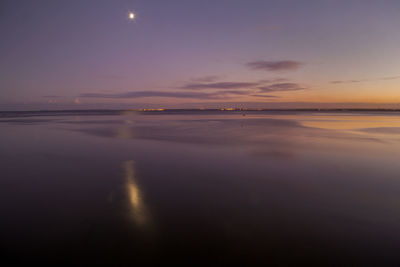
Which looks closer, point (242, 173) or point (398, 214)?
point (398, 214)

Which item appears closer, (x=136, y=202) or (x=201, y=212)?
(x=201, y=212)

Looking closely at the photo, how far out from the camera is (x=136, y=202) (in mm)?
5641

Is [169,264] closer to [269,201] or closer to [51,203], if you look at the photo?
[269,201]

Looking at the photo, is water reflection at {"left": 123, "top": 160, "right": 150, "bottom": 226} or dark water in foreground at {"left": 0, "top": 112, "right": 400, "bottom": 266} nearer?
dark water in foreground at {"left": 0, "top": 112, "right": 400, "bottom": 266}

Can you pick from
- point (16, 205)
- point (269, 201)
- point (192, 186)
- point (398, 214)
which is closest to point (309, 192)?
point (269, 201)

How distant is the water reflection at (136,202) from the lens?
15.7ft

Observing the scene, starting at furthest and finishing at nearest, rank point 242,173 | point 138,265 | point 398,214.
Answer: point 242,173, point 398,214, point 138,265

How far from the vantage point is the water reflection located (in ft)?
15.7

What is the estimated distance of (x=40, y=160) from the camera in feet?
33.5

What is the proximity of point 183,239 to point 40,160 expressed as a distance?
364 inches

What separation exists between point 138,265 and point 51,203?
3.44 metres

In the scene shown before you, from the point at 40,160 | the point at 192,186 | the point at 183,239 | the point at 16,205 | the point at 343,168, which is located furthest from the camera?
the point at 40,160

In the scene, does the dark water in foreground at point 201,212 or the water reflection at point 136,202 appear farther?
the water reflection at point 136,202

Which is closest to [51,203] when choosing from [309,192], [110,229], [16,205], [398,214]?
[16,205]
